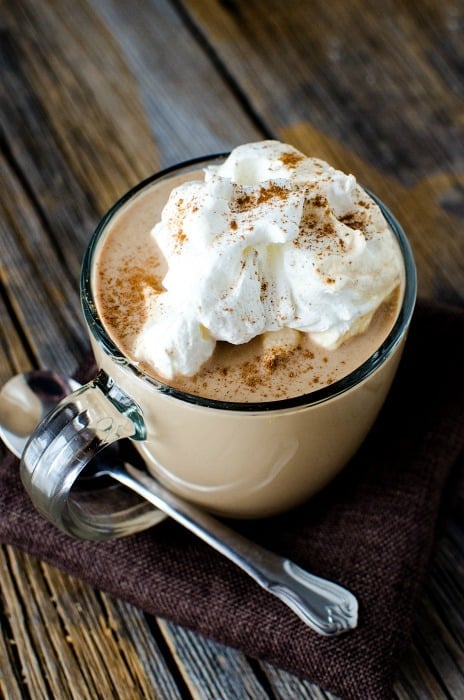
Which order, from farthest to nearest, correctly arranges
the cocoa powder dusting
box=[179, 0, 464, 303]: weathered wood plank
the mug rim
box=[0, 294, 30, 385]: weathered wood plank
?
1. box=[179, 0, 464, 303]: weathered wood plank
2. box=[0, 294, 30, 385]: weathered wood plank
3. the cocoa powder dusting
4. the mug rim

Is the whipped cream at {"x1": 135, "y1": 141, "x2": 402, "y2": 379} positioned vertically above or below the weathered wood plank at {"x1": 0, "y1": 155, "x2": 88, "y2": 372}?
above

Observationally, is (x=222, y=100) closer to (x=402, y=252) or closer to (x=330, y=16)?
(x=330, y=16)

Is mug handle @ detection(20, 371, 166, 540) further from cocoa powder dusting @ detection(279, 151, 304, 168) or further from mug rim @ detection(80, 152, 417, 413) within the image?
cocoa powder dusting @ detection(279, 151, 304, 168)

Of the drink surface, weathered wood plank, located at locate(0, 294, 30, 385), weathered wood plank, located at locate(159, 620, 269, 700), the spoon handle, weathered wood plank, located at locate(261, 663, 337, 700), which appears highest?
the drink surface

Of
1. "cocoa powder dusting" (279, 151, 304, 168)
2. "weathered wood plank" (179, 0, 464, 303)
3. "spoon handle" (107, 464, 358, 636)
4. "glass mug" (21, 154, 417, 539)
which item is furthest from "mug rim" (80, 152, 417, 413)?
"weathered wood plank" (179, 0, 464, 303)

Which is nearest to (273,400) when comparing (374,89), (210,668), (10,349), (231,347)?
(231,347)

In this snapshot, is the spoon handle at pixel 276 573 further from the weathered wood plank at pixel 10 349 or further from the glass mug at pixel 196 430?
the weathered wood plank at pixel 10 349
